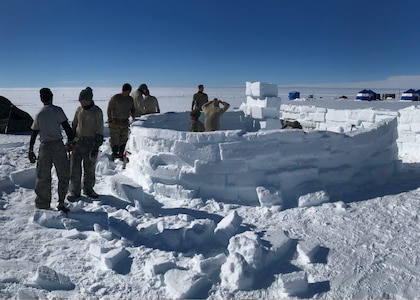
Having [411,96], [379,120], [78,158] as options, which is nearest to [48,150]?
[78,158]

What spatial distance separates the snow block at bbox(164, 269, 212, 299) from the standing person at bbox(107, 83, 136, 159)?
4165 mm

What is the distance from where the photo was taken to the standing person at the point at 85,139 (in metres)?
5.09

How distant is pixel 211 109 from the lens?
669 centimetres

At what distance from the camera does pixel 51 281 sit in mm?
3016

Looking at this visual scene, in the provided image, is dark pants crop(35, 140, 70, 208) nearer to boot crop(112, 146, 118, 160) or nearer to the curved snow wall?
the curved snow wall

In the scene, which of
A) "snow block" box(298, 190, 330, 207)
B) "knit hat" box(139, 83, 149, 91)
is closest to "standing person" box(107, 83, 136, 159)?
"knit hat" box(139, 83, 149, 91)

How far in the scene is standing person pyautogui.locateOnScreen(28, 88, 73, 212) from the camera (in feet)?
15.3

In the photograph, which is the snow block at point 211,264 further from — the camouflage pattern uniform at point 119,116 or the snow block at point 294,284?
the camouflage pattern uniform at point 119,116

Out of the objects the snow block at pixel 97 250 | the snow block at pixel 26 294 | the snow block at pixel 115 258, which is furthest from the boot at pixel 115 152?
the snow block at pixel 26 294

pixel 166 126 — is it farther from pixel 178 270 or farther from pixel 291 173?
pixel 178 270

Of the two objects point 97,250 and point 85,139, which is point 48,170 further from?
point 97,250

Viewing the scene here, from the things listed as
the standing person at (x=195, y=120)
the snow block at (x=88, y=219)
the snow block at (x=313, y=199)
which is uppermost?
the standing person at (x=195, y=120)

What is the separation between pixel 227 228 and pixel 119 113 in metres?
3.68

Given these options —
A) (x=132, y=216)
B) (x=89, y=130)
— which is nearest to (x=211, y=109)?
(x=89, y=130)
